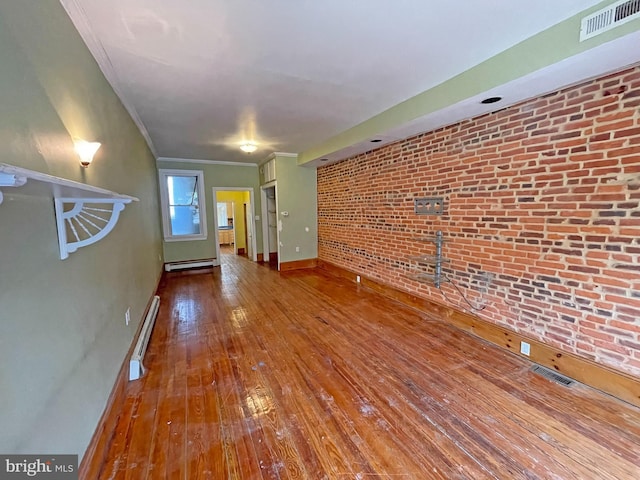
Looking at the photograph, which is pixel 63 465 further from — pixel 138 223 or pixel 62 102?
pixel 138 223

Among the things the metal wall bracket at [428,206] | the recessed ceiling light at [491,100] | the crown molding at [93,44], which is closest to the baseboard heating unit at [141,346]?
the crown molding at [93,44]

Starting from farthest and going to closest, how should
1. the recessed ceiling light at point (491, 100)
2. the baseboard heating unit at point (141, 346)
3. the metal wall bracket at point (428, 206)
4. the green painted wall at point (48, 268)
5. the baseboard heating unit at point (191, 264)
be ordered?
the baseboard heating unit at point (191, 264), the metal wall bracket at point (428, 206), the recessed ceiling light at point (491, 100), the baseboard heating unit at point (141, 346), the green painted wall at point (48, 268)

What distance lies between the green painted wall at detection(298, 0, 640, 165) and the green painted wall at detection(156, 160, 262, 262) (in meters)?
4.57

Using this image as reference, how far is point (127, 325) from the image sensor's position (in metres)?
2.53

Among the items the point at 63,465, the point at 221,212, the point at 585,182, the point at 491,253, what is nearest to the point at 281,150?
the point at 491,253

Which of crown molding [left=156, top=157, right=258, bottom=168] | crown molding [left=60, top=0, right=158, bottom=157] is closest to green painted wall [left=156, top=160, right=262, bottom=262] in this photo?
crown molding [left=156, top=157, right=258, bottom=168]

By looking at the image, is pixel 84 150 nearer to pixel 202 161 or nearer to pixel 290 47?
pixel 290 47

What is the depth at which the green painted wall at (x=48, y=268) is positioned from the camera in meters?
0.97

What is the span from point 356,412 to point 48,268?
1981 mm

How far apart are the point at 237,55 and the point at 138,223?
2.40 meters

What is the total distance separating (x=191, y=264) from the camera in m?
6.87

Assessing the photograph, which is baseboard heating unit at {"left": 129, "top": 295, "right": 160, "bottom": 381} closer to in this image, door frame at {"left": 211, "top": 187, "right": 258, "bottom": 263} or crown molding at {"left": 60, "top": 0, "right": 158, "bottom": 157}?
crown molding at {"left": 60, "top": 0, "right": 158, "bottom": 157}

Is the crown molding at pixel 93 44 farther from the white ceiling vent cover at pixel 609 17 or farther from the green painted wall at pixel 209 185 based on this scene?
the green painted wall at pixel 209 185

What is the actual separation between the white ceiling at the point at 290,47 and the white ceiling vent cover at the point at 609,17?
9 cm
